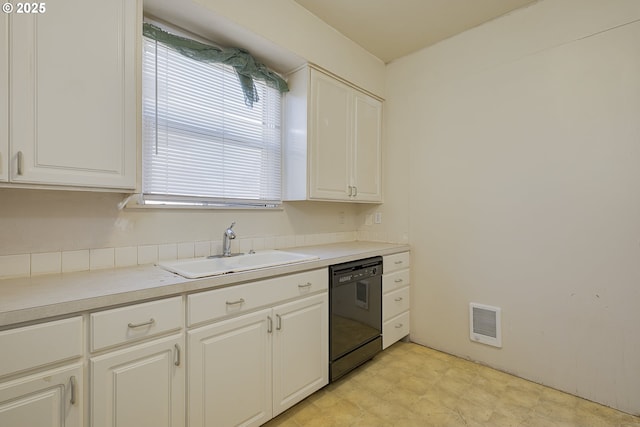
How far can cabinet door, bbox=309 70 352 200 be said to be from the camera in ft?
7.77

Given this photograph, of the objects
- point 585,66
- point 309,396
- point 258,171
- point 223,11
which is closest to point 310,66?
point 223,11

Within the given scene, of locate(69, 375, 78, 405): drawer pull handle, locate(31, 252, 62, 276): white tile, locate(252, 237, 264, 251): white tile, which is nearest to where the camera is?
locate(69, 375, 78, 405): drawer pull handle

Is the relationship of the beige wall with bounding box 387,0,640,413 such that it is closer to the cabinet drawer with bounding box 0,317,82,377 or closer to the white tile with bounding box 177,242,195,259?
the white tile with bounding box 177,242,195,259

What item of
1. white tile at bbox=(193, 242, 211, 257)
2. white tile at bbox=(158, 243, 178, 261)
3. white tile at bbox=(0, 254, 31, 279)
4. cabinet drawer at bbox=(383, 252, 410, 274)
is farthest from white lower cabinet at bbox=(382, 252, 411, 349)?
white tile at bbox=(0, 254, 31, 279)

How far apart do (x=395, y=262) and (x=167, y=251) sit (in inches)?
71.5

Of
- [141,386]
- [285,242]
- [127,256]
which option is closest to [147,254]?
[127,256]

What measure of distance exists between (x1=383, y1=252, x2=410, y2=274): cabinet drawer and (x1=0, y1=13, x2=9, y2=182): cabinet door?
7.52ft

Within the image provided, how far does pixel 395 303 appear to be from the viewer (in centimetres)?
262

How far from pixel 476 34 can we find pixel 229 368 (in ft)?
9.91

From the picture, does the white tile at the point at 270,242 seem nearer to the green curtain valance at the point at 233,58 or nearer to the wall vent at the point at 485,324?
the green curtain valance at the point at 233,58

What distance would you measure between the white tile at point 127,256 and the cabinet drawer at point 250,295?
1.93 feet

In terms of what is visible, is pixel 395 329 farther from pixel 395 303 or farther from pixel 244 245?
pixel 244 245

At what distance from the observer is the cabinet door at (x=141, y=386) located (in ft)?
3.59

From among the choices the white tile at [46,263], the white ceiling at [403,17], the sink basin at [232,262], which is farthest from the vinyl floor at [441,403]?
the white ceiling at [403,17]
